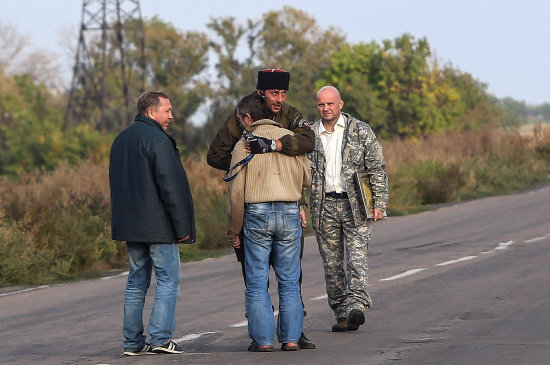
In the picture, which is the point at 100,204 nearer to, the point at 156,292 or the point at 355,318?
the point at 355,318

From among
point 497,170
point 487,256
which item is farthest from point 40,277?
point 497,170

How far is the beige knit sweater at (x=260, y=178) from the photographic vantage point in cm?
930

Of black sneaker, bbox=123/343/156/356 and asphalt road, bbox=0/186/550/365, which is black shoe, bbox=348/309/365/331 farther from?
black sneaker, bbox=123/343/156/356

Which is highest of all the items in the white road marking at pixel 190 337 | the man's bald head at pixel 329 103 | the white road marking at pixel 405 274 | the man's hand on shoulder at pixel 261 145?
the man's bald head at pixel 329 103

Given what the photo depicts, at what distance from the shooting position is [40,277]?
1769cm

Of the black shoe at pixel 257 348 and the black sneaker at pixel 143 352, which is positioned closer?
the black shoe at pixel 257 348

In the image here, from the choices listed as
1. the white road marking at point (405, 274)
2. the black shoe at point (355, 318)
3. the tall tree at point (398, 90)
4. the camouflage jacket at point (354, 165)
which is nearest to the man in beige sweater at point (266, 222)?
the black shoe at point (355, 318)

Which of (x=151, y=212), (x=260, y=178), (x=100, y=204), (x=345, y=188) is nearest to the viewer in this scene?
(x=260, y=178)

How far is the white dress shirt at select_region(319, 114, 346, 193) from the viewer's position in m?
10.6

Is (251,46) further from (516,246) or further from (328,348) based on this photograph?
(328,348)

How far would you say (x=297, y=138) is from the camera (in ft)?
30.8

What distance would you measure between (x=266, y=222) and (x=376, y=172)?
1.72m

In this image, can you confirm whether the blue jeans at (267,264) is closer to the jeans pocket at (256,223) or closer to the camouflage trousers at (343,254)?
the jeans pocket at (256,223)

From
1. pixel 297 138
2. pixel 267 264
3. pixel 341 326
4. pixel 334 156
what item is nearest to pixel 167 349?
pixel 267 264
